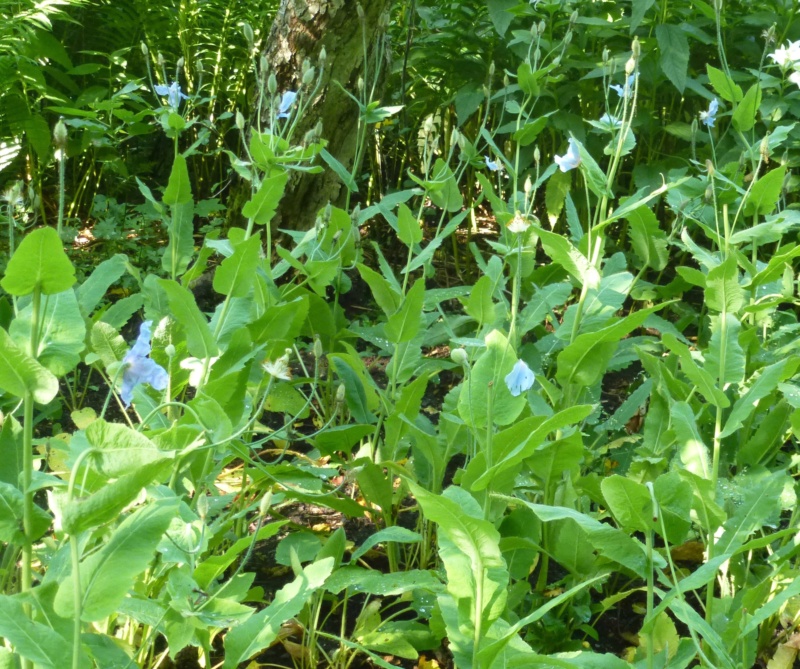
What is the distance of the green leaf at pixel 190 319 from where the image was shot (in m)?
1.60

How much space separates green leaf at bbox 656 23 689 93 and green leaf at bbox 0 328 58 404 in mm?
2589

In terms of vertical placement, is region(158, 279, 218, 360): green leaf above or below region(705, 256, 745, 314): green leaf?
above

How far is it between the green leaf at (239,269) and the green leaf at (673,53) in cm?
205

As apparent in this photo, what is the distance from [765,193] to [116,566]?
5.85 ft

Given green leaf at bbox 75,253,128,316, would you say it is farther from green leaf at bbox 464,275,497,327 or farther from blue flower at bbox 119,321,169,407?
green leaf at bbox 464,275,497,327

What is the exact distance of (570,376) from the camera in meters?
1.83

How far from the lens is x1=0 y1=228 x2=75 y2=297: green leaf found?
110 cm

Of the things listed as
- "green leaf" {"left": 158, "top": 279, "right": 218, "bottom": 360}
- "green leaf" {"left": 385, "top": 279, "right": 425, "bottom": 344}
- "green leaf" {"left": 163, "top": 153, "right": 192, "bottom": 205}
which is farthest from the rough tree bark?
"green leaf" {"left": 158, "top": 279, "right": 218, "bottom": 360}

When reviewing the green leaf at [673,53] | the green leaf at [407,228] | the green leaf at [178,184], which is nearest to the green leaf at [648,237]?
the green leaf at [407,228]

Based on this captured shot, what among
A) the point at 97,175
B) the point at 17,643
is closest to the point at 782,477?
the point at 17,643

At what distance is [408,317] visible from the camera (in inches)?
77.3

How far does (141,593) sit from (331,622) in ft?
1.74

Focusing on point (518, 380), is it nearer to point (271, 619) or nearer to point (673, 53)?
point (271, 619)

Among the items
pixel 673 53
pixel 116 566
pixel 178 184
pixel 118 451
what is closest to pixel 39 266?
pixel 118 451
